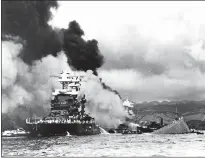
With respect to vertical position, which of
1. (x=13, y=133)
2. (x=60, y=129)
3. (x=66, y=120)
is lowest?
(x=13, y=133)

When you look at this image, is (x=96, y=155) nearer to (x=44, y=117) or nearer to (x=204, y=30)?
(x=204, y=30)

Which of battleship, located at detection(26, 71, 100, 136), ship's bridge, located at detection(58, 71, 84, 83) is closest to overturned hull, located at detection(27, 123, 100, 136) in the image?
battleship, located at detection(26, 71, 100, 136)

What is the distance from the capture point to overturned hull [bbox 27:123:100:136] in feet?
86.2

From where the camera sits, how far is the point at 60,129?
88.7ft

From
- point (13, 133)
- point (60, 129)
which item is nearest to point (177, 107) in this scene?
point (13, 133)

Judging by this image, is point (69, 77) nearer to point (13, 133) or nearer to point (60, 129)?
point (13, 133)

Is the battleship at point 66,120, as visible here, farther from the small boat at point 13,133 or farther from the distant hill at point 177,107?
the distant hill at point 177,107

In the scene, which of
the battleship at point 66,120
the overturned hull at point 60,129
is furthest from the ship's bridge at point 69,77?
the overturned hull at point 60,129

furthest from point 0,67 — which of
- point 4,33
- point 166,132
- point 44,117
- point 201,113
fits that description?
point 166,132

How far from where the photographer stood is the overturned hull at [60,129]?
2628 centimetres

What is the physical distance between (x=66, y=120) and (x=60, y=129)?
104 centimetres

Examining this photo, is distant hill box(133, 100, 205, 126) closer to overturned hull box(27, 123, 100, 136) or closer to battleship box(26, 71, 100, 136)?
battleship box(26, 71, 100, 136)

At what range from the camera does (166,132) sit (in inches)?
1228

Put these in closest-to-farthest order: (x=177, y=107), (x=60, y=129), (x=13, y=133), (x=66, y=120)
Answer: (x=177, y=107)
(x=13, y=133)
(x=60, y=129)
(x=66, y=120)
